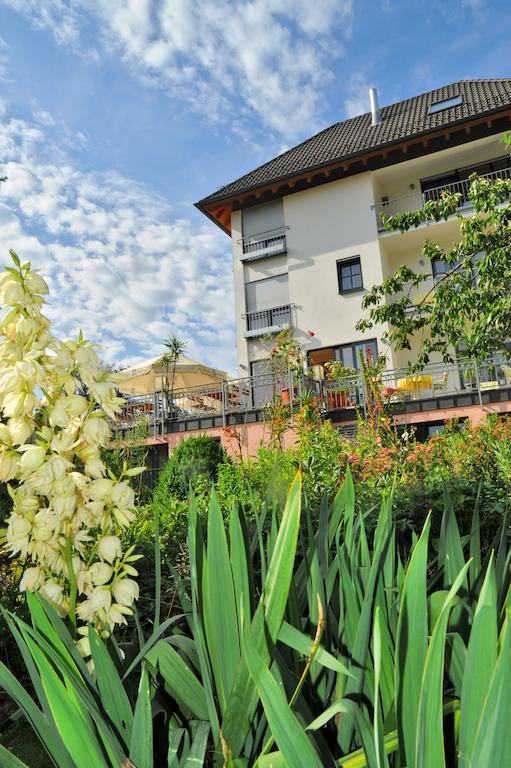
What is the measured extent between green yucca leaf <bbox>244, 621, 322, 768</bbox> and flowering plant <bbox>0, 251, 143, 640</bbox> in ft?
1.85

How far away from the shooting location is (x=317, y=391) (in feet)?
44.3

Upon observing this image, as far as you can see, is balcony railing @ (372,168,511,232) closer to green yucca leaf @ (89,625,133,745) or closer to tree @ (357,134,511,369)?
tree @ (357,134,511,369)

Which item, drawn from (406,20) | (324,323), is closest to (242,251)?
(324,323)

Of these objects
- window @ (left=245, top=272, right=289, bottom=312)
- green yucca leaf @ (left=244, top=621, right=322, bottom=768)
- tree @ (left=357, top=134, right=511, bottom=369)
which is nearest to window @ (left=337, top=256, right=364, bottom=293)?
window @ (left=245, top=272, right=289, bottom=312)

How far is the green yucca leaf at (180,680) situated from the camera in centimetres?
103

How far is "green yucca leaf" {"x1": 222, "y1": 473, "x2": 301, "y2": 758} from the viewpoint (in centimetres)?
87

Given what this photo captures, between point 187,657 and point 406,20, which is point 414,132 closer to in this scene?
point 406,20

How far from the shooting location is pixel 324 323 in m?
18.0

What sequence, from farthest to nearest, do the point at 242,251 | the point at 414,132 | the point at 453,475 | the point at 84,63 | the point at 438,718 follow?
the point at 242,251 → the point at 414,132 → the point at 84,63 → the point at 453,475 → the point at 438,718

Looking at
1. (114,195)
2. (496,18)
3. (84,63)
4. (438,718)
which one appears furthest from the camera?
(496,18)

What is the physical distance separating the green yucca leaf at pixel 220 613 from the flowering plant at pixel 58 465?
22cm

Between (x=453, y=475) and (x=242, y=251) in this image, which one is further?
(x=242, y=251)

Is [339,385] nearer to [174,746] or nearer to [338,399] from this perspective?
[338,399]

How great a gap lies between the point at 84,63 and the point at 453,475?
21.5 ft
